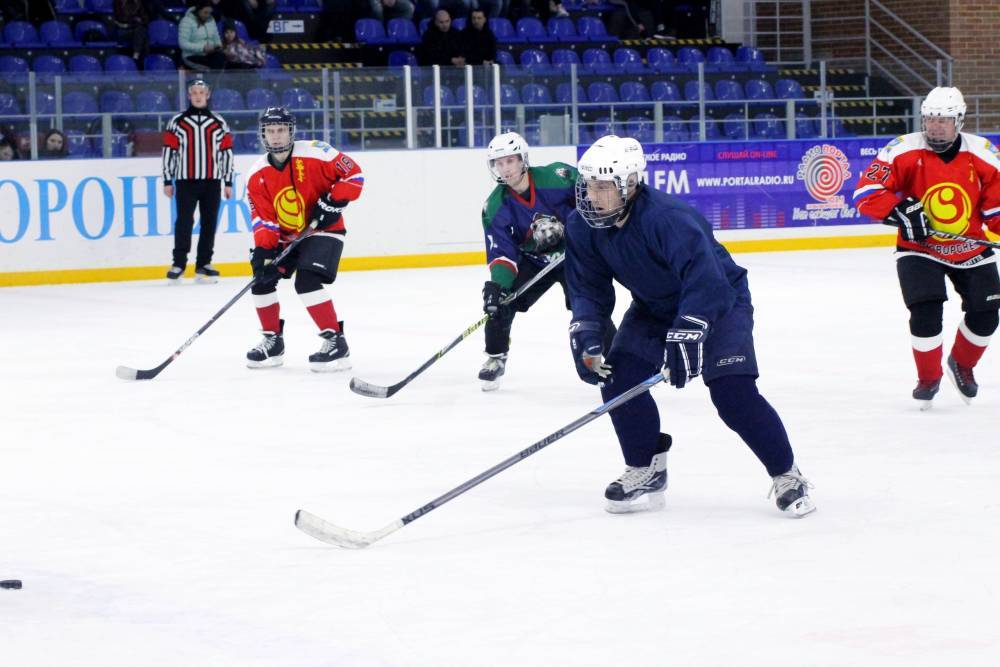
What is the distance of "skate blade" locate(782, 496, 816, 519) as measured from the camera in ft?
12.5

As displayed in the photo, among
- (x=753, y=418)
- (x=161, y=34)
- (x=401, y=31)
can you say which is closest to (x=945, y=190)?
(x=753, y=418)

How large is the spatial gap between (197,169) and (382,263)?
1.60 m

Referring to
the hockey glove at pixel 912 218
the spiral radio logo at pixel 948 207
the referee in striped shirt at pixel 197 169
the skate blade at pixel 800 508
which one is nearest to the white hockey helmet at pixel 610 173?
the skate blade at pixel 800 508

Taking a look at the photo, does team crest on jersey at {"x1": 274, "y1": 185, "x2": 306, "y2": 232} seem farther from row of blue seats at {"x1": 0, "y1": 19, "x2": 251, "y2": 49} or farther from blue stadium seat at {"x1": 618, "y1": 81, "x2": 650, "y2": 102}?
Result: blue stadium seat at {"x1": 618, "y1": 81, "x2": 650, "y2": 102}

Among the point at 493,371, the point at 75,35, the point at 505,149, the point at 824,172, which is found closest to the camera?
the point at 505,149

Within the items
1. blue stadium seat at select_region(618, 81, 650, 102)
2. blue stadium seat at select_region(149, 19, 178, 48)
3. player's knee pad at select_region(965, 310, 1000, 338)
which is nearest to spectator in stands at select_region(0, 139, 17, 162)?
blue stadium seat at select_region(149, 19, 178, 48)

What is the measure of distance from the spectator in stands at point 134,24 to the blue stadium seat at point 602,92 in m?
3.31

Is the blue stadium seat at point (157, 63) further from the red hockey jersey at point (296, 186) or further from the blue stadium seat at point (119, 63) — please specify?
the red hockey jersey at point (296, 186)

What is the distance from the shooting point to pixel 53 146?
34.4 ft

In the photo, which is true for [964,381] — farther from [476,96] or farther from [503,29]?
[503,29]

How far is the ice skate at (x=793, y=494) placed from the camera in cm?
381

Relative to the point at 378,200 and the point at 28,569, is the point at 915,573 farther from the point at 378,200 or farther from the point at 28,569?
the point at 378,200

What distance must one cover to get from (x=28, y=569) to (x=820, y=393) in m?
3.21

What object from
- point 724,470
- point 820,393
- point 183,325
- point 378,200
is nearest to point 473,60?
point 378,200
